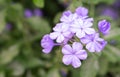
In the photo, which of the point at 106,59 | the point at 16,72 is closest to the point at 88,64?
the point at 106,59

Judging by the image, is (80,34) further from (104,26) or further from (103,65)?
(103,65)

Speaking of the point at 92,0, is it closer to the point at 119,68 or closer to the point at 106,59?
the point at 106,59

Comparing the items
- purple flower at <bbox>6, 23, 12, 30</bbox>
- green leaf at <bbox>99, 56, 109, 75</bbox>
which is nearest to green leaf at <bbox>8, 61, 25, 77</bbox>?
purple flower at <bbox>6, 23, 12, 30</bbox>

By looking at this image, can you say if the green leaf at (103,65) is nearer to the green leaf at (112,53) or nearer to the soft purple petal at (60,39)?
the green leaf at (112,53)

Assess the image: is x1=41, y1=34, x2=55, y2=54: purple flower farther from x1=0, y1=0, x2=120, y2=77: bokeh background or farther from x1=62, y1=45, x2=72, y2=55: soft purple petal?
x1=0, y1=0, x2=120, y2=77: bokeh background

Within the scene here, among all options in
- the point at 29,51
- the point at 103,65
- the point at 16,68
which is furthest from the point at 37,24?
the point at 103,65

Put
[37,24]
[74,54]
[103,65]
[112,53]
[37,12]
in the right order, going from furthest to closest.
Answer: [37,12] < [37,24] < [103,65] < [112,53] < [74,54]

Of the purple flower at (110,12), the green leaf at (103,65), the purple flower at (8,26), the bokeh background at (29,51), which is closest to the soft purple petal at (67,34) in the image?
the bokeh background at (29,51)
